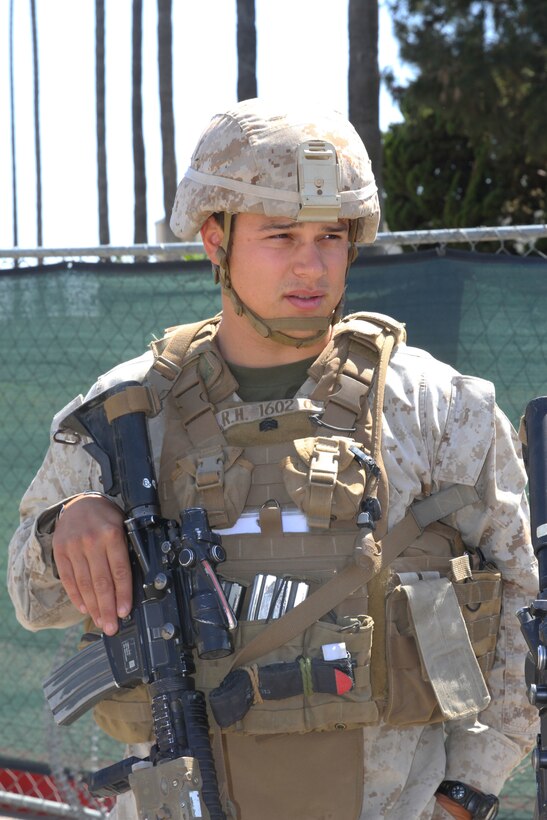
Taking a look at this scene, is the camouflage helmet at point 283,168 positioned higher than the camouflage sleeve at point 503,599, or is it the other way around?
the camouflage helmet at point 283,168

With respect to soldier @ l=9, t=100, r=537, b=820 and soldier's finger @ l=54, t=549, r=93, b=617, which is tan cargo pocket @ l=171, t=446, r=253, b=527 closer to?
soldier @ l=9, t=100, r=537, b=820

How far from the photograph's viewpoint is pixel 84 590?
257 centimetres

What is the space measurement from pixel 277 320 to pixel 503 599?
76cm

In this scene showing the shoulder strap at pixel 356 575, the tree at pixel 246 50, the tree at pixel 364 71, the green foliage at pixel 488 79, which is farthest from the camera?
the green foliage at pixel 488 79

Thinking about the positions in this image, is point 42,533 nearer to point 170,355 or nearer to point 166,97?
point 170,355

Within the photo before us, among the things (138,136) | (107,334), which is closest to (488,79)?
(138,136)

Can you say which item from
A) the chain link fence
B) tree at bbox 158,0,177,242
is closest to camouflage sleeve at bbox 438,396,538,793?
the chain link fence

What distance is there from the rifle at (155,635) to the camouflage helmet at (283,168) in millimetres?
471

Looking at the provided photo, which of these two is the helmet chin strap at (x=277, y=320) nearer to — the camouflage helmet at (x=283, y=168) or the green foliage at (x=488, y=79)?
the camouflage helmet at (x=283, y=168)

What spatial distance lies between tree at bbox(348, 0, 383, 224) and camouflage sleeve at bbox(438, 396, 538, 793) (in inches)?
315

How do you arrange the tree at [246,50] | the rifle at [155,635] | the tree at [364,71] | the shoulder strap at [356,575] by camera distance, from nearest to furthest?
1. the rifle at [155,635]
2. the shoulder strap at [356,575]
3. the tree at [364,71]
4. the tree at [246,50]

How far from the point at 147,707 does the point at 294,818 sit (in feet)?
1.21

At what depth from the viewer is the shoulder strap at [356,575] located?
2.51 m

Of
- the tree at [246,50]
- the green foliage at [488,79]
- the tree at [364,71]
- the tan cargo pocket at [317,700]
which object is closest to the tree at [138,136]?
the green foliage at [488,79]
